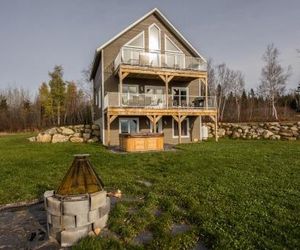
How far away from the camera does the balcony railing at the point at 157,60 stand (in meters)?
18.0

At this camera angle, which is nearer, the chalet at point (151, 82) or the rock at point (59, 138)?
the chalet at point (151, 82)

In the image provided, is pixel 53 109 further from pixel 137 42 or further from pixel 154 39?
pixel 154 39

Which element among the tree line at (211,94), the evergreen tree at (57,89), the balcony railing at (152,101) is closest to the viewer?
the balcony railing at (152,101)

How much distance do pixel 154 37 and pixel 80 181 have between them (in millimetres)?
18230

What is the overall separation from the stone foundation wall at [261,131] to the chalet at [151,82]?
3547mm

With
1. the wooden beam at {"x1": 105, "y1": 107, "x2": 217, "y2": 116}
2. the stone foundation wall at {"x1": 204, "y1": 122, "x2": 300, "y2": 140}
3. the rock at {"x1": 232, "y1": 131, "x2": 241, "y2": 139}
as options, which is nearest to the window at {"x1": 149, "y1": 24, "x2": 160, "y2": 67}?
the wooden beam at {"x1": 105, "y1": 107, "x2": 217, "y2": 116}

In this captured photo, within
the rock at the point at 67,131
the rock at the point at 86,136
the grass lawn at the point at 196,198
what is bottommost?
the grass lawn at the point at 196,198

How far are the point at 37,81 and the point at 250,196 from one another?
56256 mm

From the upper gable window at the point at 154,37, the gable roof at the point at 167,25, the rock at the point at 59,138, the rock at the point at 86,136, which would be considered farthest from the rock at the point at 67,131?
the upper gable window at the point at 154,37

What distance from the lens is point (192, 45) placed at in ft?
69.4

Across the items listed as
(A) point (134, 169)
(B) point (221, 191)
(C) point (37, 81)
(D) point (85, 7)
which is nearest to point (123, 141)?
(A) point (134, 169)

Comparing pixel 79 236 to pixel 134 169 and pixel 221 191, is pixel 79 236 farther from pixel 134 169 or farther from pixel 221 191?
pixel 134 169

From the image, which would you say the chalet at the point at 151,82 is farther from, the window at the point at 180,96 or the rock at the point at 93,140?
the rock at the point at 93,140

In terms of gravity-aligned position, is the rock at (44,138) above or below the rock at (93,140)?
above
